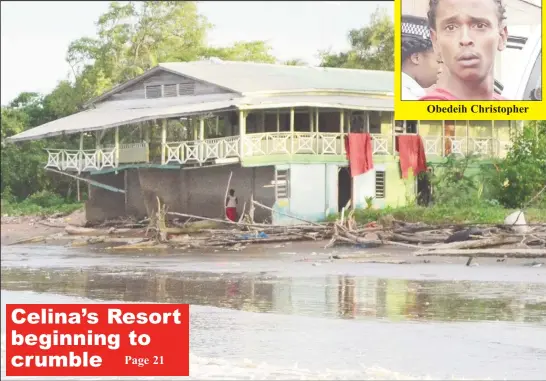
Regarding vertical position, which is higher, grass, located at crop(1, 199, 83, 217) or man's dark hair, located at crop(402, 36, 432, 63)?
man's dark hair, located at crop(402, 36, 432, 63)

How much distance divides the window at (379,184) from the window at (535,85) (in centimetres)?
1847

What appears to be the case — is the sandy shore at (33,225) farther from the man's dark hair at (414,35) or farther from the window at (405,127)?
the man's dark hair at (414,35)

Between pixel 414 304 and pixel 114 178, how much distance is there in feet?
58.1

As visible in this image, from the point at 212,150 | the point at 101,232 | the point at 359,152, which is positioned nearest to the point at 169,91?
the point at 212,150

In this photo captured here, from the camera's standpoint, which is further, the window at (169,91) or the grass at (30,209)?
the window at (169,91)

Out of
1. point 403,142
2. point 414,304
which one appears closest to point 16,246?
point 403,142

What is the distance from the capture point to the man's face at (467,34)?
1152 centimetres

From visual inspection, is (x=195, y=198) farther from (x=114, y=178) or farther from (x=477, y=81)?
(x=477, y=81)

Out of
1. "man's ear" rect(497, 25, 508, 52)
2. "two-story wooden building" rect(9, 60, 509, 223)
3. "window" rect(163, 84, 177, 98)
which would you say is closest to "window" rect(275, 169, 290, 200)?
"two-story wooden building" rect(9, 60, 509, 223)

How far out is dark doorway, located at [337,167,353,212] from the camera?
3034 centimetres

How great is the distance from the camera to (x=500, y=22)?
458 inches

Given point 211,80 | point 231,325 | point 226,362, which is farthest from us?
point 211,80

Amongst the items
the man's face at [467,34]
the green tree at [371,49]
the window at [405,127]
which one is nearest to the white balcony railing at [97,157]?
the window at [405,127]

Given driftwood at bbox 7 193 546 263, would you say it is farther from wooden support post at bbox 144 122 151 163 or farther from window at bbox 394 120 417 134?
window at bbox 394 120 417 134
